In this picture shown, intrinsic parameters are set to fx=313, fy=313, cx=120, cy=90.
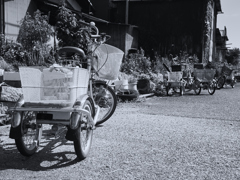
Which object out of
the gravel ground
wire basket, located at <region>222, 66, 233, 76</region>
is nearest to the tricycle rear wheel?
wire basket, located at <region>222, 66, 233, 76</region>

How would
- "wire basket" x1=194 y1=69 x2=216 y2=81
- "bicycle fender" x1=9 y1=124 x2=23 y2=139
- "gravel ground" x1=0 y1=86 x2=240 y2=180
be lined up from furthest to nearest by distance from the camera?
1. "wire basket" x1=194 y1=69 x2=216 y2=81
2. "bicycle fender" x1=9 y1=124 x2=23 y2=139
3. "gravel ground" x1=0 y1=86 x2=240 y2=180

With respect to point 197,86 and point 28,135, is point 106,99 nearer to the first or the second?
point 28,135

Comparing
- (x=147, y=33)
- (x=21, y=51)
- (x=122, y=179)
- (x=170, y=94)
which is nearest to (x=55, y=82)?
(x=122, y=179)

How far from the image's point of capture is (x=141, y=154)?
3.45 m

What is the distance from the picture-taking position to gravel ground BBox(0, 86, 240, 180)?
2.85 m

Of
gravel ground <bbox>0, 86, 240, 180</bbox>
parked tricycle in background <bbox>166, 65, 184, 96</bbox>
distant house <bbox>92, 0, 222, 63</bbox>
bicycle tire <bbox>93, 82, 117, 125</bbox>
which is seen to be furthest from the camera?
distant house <bbox>92, 0, 222, 63</bbox>

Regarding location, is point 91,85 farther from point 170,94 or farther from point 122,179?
point 170,94

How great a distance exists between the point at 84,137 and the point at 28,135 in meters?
0.62

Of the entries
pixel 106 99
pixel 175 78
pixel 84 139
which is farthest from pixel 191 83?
pixel 84 139

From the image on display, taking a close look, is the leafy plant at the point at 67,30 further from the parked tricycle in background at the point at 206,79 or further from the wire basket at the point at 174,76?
the parked tricycle in background at the point at 206,79

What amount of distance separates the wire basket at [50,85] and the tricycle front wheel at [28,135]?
0.25 m

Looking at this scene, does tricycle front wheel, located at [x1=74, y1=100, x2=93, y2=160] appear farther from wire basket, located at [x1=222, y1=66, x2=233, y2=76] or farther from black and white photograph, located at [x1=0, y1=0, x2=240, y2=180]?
wire basket, located at [x1=222, y1=66, x2=233, y2=76]

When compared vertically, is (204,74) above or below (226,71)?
below

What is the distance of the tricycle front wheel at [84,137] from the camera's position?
10.0 ft
